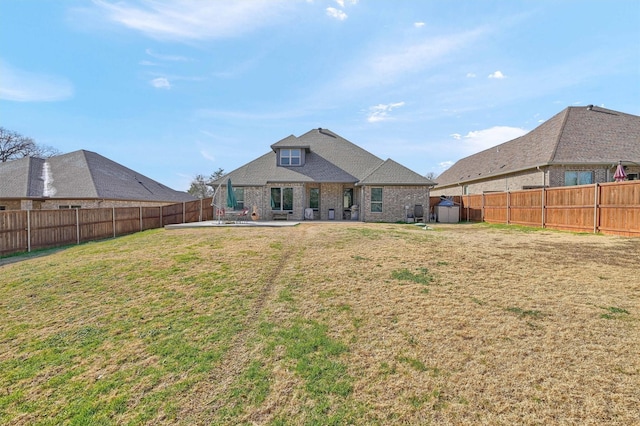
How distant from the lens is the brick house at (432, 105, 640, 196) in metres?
17.8

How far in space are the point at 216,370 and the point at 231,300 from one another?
1979 millimetres

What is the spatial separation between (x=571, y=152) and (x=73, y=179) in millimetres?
35426

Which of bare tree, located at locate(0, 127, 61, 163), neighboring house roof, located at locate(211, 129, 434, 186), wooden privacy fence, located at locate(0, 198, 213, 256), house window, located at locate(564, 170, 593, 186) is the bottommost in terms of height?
wooden privacy fence, located at locate(0, 198, 213, 256)

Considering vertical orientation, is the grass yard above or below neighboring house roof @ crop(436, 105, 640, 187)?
below

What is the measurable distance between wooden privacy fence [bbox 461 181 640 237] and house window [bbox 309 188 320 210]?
11716 mm

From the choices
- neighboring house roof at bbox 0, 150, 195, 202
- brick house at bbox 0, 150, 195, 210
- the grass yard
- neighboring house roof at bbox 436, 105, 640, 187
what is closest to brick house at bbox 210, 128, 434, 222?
neighboring house roof at bbox 436, 105, 640, 187

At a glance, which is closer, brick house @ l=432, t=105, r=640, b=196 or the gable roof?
brick house @ l=432, t=105, r=640, b=196

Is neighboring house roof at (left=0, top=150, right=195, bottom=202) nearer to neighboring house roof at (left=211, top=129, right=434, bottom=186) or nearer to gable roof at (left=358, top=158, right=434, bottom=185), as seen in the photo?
neighboring house roof at (left=211, top=129, right=434, bottom=186)

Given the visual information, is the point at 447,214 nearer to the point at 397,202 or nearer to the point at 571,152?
the point at 397,202

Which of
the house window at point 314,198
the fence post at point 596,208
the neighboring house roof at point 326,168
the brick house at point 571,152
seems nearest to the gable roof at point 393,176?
the neighboring house roof at point 326,168

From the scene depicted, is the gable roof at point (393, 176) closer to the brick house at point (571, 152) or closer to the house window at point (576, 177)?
the brick house at point (571, 152)

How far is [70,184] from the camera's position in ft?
73.1

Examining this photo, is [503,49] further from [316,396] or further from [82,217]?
[82,217]

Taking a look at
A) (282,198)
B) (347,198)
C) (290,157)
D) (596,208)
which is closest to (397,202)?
(347,198)
